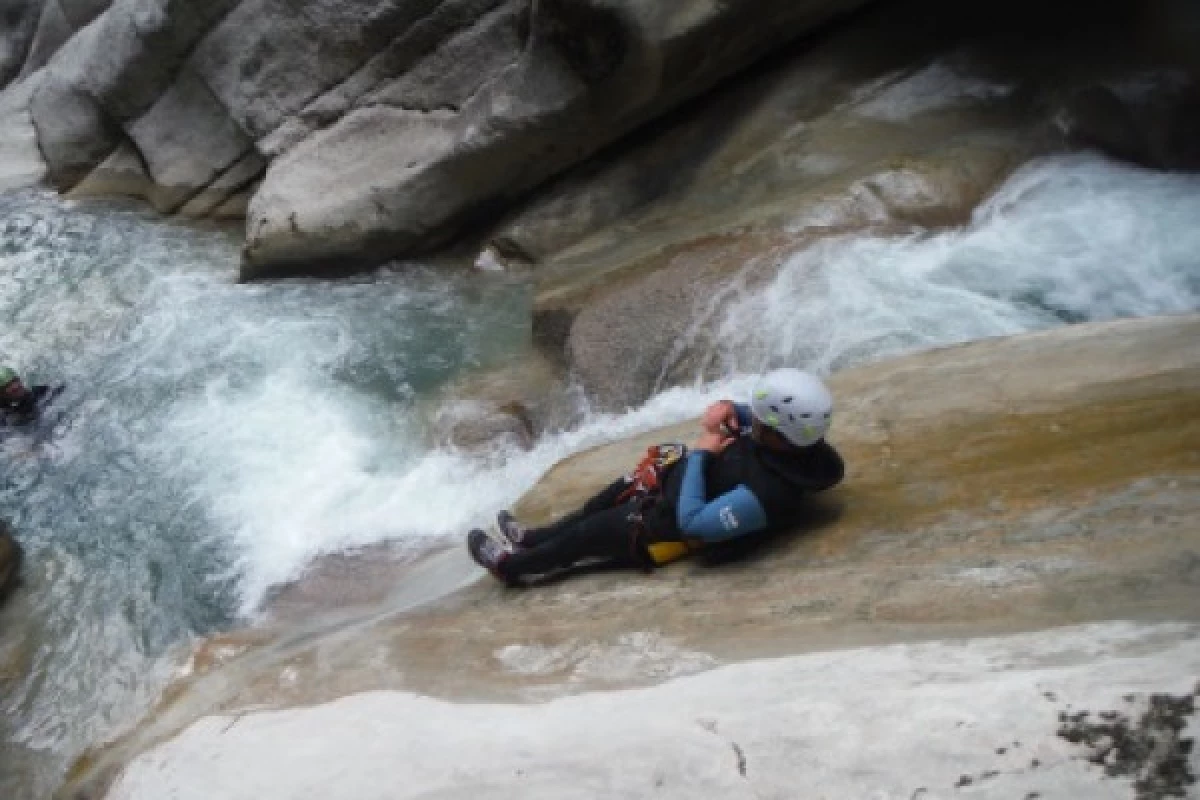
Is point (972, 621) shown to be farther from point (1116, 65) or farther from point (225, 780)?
point (1116, 65)

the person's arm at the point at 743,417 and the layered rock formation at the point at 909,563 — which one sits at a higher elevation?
the person's arm at the point at 743,417

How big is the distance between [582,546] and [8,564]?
5.45 metres

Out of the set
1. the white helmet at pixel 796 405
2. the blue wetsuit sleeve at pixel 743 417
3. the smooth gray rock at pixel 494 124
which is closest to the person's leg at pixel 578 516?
the blue wetsuit sleeve at pixel 743 417

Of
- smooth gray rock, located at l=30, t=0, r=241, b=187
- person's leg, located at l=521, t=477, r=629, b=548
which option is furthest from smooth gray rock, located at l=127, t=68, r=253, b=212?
person's leg, located at l=521, t=477, r=629, b=548

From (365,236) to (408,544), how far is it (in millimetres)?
5172

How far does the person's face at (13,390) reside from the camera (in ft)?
30.2

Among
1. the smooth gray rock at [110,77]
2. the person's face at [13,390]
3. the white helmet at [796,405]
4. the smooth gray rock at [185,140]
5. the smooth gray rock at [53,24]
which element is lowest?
the white helmet at [796,405]

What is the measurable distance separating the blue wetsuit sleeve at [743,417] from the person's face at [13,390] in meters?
7.84

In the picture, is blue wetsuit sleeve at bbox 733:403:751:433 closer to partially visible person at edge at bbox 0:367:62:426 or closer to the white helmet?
the white helmet

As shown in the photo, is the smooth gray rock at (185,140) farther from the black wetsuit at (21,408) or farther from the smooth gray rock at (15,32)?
the smooth gray rock at (15,32)

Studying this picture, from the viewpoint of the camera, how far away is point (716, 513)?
14.3ft

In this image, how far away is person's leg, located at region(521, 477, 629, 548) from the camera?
523 cm

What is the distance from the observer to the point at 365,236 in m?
11.2

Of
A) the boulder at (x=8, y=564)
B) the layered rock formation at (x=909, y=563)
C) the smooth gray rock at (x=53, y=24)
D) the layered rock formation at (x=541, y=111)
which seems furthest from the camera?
the smooth gray rock at (x=53, y=24)
